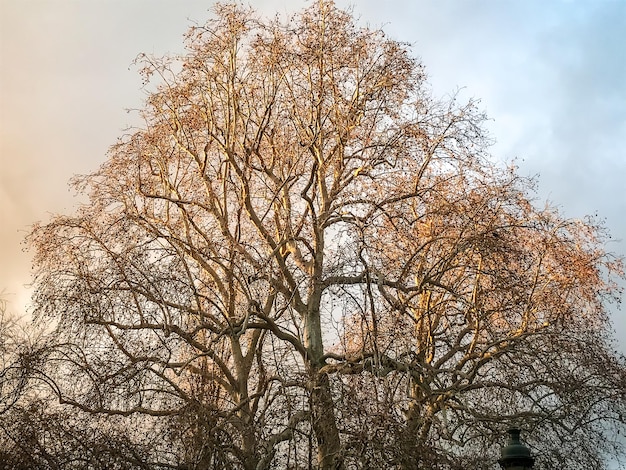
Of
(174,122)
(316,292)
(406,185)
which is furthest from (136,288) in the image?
(406,185)

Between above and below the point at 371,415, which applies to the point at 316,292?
above

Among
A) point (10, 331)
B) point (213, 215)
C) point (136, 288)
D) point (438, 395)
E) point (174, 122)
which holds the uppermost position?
point (174, 122)

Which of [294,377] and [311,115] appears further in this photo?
[311,115]

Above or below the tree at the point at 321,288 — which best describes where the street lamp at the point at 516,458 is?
below

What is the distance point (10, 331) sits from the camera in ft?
48.4

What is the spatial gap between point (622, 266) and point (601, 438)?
13.9 feet

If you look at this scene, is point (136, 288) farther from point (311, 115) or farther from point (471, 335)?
point (471, 335)

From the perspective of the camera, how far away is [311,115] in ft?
44.0

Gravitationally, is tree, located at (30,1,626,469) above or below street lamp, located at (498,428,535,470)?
above

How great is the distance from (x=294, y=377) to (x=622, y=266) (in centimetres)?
776

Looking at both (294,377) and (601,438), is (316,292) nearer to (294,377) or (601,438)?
(294,377)

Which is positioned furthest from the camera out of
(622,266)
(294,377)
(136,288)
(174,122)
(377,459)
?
(622,266)

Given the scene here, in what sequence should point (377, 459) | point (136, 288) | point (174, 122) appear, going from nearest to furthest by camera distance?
point (377, 459)
point (136, 288)
point (174, 122)

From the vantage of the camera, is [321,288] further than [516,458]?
Yes
